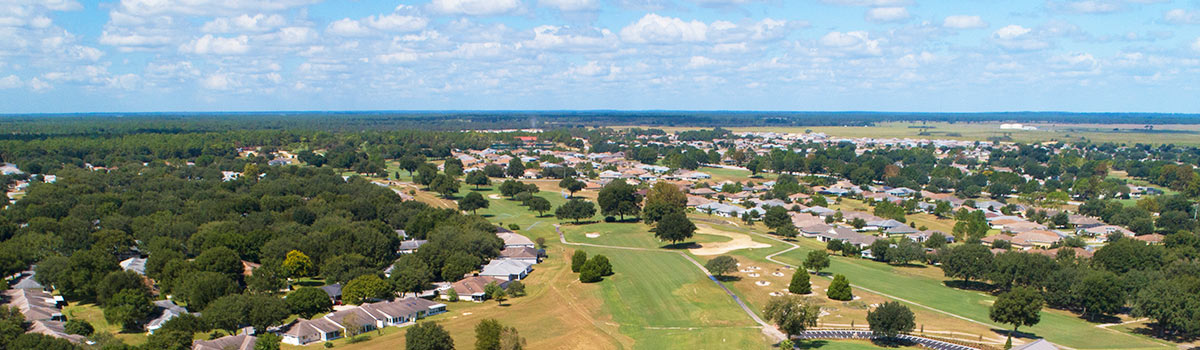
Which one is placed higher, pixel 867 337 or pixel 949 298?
pixel 867 337

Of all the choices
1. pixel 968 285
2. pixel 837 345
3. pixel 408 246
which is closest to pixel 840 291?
pixel 837 345

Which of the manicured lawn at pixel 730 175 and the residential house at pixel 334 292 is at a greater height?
the residential house at pixel 334 292

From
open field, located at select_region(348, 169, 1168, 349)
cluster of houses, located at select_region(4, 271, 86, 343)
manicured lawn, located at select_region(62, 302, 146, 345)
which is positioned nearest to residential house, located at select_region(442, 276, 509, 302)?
open field, located at select_region(348, 169, 1168, 349)

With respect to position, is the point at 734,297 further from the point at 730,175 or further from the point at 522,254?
the point at 730,175

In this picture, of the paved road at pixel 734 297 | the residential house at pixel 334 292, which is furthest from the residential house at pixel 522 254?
the residential house at pixel 334 292

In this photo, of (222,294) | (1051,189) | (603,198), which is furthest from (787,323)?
(1051,189)

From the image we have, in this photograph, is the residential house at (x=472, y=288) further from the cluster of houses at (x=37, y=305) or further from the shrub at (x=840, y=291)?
the shrub at (x=840, y=291)
